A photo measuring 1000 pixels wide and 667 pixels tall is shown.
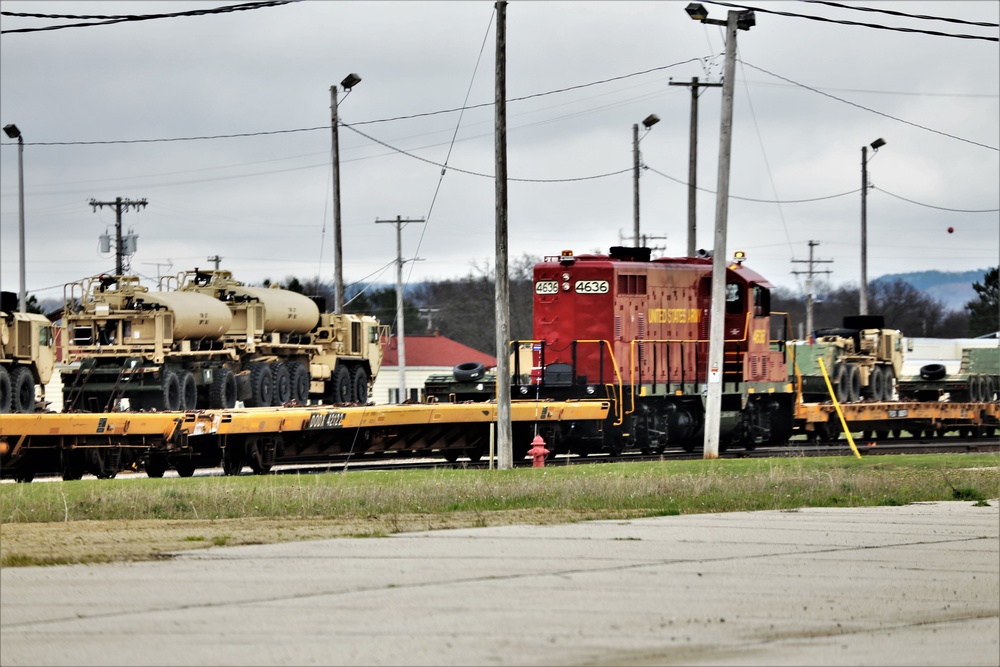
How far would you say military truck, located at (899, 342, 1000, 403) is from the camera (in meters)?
43.9

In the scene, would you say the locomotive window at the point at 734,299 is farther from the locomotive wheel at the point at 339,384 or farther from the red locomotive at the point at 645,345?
the locomotive wheel at the point at 339,384

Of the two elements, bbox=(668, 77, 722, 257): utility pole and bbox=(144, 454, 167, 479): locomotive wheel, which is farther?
bbox=(668, 77, 722, 257): utility pole

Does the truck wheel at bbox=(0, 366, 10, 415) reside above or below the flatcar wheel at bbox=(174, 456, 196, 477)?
above

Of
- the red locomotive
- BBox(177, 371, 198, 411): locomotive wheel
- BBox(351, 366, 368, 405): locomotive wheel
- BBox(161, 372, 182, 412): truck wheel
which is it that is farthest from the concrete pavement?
BBox(351, 366, 368, 405): locomotive wheel

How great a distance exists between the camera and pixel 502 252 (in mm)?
25156

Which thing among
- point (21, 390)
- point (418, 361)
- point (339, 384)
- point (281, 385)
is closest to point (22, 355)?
point (21, 390)

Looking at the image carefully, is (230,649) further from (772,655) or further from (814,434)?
(814,434)

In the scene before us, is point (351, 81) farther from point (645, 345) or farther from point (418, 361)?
point (418, 361)

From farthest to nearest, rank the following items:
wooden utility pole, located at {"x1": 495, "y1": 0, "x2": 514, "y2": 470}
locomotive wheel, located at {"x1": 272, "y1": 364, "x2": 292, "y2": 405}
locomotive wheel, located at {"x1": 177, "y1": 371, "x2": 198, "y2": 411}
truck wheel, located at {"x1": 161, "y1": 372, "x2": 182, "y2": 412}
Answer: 1. locomotive wheel, located at {"x1": 272, "y1": 364, "x2": 292, "y2": 405}
2. locomotive wheel, located at {"x1": 177, "y1": 371, "x2": 198, "y2": 411}
3. truck wheel, located at {"x1": 161, "y1": 372, "x2": 182, "y2": 412}
4. wooden utility pole, located at {"x1": 495, "y1": 0, "x2": 514, "y2": 470}

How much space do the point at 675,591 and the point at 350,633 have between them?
3.00 metres

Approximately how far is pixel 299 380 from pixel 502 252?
14.1 meters

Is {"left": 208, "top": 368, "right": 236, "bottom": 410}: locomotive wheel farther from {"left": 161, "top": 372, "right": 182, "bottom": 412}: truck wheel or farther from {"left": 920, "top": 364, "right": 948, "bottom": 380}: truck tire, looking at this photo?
{"left": 920, "top": 364, "right": 948, "bottom": 380}: truck tire

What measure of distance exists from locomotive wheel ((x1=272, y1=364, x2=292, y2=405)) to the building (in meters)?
45.6

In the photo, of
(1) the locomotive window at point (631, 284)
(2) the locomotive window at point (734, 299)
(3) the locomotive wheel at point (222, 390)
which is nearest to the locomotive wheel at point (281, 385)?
(3) the locomotive wheel at point (222, 390)
